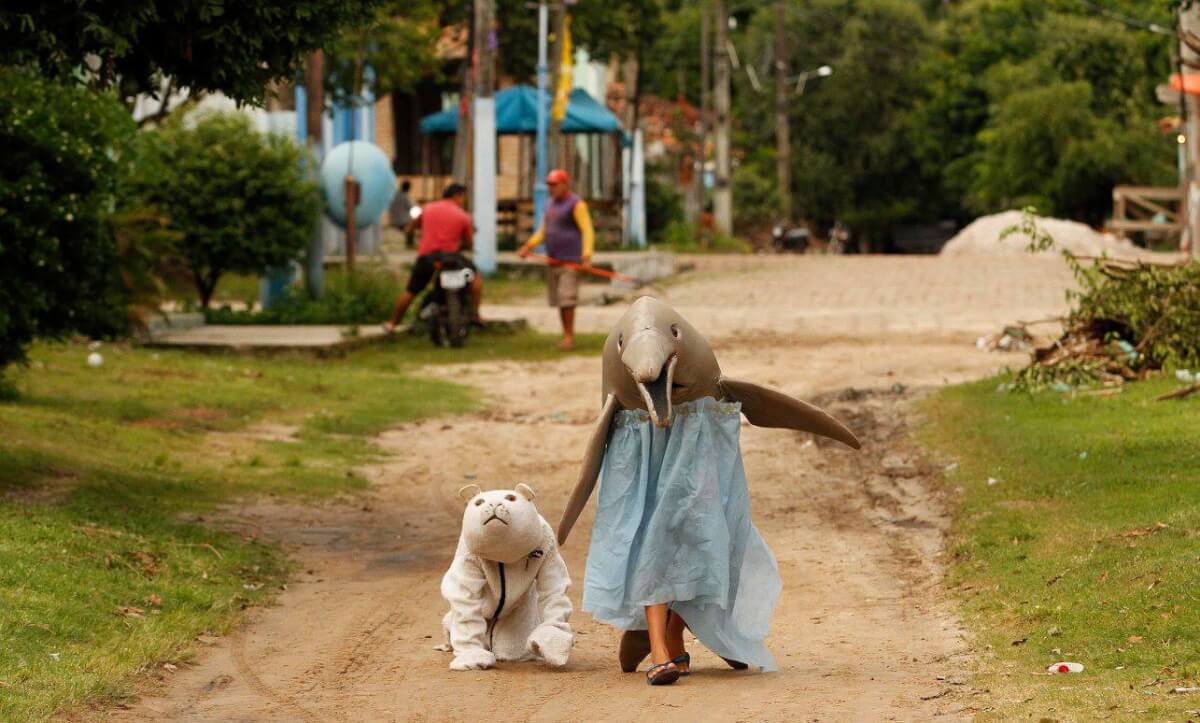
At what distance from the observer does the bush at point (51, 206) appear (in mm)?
11906

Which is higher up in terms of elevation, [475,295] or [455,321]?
[475,295]

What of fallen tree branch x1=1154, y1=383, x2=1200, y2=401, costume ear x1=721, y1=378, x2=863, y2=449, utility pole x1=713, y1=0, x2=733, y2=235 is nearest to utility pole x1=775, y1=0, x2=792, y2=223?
utility pole x1=713, y1=0, x2=733, y2=235

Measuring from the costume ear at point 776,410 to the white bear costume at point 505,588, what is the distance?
933mm

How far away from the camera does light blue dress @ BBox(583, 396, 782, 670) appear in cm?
707

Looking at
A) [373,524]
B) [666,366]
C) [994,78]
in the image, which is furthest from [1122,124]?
[666,366]

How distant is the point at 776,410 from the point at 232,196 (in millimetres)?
14059

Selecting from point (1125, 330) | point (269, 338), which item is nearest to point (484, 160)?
point (269, 338)

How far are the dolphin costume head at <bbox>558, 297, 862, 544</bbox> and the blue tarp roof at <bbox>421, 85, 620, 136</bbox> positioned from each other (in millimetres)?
30740

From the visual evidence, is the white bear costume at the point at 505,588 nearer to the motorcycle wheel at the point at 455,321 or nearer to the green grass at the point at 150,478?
the green grass at the point at 150,478

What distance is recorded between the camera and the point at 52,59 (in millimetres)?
9734

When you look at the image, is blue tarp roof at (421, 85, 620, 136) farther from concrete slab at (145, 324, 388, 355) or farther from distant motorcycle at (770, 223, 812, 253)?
concrete slab at (145, 324, 388, 355)

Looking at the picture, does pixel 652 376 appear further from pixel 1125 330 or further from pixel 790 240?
pixel 790 240

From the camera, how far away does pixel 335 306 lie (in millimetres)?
22109

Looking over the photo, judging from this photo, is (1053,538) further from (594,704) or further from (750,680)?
(594,704)
